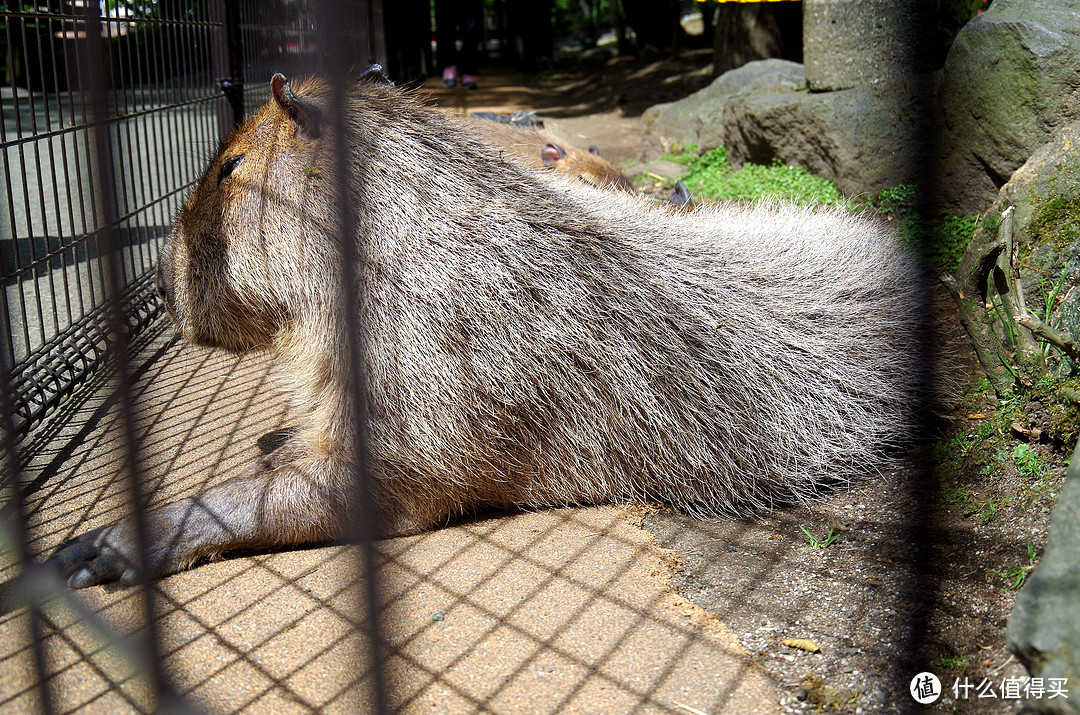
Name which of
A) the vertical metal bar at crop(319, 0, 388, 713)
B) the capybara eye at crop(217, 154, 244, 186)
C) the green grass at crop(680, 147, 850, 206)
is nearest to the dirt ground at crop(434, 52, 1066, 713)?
the vertical metal bar at crop(319, 0, 388, 713)

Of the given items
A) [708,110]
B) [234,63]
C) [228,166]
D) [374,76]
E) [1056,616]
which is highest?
[234,63]

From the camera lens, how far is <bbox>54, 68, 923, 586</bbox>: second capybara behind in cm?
243

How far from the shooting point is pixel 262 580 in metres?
2.25

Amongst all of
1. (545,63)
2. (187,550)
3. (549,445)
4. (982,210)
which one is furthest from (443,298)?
(545,63)

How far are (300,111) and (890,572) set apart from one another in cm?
213

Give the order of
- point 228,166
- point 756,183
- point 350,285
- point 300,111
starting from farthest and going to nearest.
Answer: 1. point 756,183
2. point 228,166
3. point 300,111
4. point 350,285

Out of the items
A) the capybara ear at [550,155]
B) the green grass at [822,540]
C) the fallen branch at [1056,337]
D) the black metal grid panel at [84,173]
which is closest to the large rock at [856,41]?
the capybara ear at [550,155]

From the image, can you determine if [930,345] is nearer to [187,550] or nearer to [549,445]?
[549,445]

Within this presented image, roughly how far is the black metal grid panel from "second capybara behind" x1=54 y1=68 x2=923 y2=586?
1.91 feet

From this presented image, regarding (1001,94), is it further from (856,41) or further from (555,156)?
(555,156)

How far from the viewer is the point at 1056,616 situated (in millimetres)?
1309

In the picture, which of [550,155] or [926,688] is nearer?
[926,688]

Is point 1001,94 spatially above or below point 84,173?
above

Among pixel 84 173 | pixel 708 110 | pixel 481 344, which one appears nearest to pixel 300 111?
pixel 481 344
